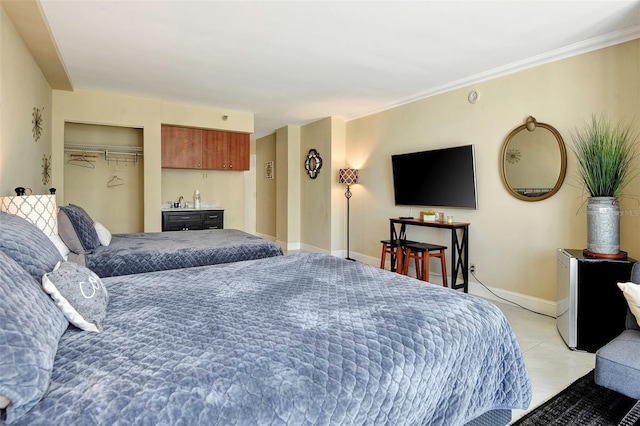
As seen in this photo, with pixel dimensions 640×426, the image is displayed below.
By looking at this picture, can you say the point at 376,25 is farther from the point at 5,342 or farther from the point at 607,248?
the point at 5,342

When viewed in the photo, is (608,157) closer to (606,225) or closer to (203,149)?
(606,225)

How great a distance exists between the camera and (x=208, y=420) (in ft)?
2.88

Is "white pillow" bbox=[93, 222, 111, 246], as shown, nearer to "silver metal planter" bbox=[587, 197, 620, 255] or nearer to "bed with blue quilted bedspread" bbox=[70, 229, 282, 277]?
"bed with blue quilted bedspread" bbox=[70, 229, 282, 277]

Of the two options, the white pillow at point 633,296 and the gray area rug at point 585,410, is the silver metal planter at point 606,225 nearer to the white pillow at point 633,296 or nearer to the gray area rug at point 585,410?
the white pillow at point 633,296

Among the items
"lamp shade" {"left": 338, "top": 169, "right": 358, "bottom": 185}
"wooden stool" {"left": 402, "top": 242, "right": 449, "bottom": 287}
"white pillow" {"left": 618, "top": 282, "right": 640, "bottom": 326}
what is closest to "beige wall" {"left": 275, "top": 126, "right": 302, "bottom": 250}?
"lamp shade" {"left": 338, "top": 169, "right": 358, "bottom": 185}

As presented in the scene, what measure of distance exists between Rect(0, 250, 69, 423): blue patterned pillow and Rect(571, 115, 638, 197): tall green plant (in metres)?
3.43

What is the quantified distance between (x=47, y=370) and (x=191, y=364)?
0.34m

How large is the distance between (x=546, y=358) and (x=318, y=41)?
3109 millimetres

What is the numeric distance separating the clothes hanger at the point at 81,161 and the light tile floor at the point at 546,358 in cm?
583

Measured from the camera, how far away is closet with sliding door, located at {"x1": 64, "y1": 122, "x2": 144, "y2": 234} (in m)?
5.33

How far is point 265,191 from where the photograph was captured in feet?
27.3

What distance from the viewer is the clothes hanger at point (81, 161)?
5.32m

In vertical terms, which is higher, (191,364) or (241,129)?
(241,129)

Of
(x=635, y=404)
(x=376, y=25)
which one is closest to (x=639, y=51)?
(x=376, y=25)
